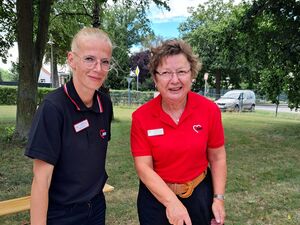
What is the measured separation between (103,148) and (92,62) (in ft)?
1.74

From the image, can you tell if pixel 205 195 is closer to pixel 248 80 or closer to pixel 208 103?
pixel 208 103

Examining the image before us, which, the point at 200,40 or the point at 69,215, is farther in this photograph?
the point at 200,40

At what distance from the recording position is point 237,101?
27.2 m

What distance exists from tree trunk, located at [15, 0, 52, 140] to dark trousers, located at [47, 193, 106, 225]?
23.8 feet

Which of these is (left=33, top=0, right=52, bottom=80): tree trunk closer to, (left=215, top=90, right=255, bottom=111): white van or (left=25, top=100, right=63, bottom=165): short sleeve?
(left=25, top=100, right=63, bottom=165): short sleeve

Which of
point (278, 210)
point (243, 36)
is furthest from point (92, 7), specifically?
point (278, 210)

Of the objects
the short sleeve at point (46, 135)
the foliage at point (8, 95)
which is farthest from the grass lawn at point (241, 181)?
the foliage at point (8, 95)

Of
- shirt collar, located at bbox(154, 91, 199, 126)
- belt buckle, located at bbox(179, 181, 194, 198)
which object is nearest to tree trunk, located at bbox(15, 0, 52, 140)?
shirt collar, located at bbox(154, 91, 199, 126)

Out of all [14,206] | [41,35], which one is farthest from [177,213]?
[41,35]

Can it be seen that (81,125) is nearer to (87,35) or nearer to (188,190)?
(87,35)

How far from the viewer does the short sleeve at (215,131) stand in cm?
234

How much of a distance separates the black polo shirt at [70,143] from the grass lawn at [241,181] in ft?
8.75

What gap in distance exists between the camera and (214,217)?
7.86 ft

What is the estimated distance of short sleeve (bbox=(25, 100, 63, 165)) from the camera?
6.03 ft
